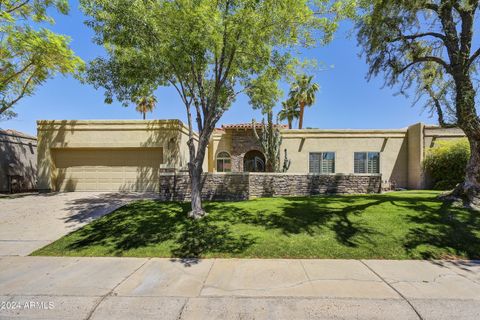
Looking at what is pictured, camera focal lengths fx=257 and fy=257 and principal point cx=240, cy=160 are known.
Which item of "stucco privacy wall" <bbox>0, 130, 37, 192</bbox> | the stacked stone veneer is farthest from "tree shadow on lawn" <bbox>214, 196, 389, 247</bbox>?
"stucco privacy wall" <bbox>0, 130, 37, 192</bbox>

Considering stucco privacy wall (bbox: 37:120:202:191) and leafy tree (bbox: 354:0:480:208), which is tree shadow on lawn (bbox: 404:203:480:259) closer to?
leafy tree (bbox: 354:0:480:208)

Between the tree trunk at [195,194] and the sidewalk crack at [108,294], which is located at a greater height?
the tree trunk at [195,194]

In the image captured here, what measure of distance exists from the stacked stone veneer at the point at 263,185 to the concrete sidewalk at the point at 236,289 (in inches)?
236

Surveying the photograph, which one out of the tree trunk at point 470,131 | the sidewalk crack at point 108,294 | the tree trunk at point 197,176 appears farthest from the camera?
the tree trunk at point 470,131

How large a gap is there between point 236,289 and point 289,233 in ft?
10.4

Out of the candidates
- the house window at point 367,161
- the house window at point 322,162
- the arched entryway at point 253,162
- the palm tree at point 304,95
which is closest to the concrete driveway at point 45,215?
the arched entryway at point 253,162

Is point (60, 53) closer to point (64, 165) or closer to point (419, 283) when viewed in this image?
point (64, 165)

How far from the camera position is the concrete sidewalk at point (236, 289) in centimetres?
369

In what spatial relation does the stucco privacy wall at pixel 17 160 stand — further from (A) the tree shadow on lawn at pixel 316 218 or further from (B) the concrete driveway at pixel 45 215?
(A) the tree shadow on lawn at pixel 316 218

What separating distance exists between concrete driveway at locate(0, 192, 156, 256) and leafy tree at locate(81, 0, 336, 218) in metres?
4.07

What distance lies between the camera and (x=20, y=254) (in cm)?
606

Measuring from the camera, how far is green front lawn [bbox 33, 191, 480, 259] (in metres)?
6.13

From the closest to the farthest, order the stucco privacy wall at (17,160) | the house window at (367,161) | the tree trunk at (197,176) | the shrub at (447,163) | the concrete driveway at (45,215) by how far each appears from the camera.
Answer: the concrete driveway at (45,215) < the tree trunk at (197,176) < the shrub at (447,163) < the stucco privacy wall at (17,160) < the house window at (367,161)

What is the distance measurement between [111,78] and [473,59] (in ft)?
42.7
